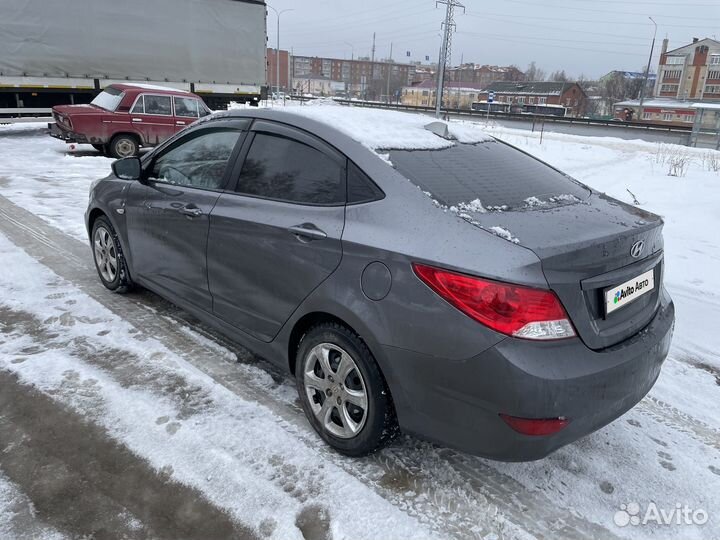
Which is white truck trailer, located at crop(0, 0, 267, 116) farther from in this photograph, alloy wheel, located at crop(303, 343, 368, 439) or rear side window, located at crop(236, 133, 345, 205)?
alloy wheel, located at crop(303, 343, 368, 439)

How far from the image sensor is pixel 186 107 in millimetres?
13742

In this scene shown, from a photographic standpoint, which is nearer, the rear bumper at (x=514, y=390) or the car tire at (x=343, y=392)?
the rear bumper at (x=514, y=390)

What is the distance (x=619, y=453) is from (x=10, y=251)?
19.3 feet

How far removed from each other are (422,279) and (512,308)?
376mm

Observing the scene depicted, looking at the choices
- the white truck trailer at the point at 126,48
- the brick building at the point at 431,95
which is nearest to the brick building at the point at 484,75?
the brick building at the point at 431,95

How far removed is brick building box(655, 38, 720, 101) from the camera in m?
79.9

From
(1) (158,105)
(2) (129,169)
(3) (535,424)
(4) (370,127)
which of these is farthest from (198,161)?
(1) (158,105)

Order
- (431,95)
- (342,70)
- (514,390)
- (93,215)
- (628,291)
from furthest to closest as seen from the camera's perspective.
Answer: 1. (342,70)
2. (431,95)
3. (93,215)
4. (628,291)
5. (514,390)

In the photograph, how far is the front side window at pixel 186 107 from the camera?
13523 mm

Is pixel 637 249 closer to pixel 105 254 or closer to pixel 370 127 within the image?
pixel 370 127

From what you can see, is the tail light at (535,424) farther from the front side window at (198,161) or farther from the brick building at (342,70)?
the brick building at (342,70)

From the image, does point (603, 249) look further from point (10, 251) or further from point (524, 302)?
point (10, 251)

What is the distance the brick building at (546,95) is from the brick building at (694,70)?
13.0 metres

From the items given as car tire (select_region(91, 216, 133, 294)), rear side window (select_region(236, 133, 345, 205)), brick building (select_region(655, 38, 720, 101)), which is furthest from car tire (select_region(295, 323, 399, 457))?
brick building (select_region(655, 38, 720, 101))
